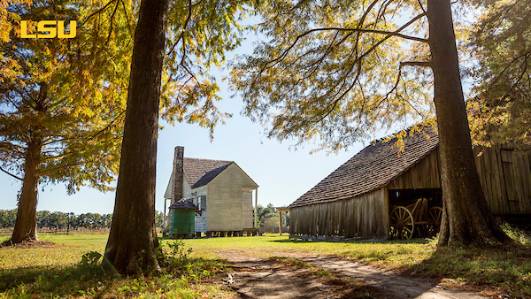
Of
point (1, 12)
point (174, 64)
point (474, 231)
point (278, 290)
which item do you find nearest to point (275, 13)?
point (174, 64)

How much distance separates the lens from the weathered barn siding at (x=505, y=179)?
1930 cm

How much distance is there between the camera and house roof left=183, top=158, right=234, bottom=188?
3756 cm

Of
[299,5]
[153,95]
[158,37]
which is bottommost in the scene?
[153,95]

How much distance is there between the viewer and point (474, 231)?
859 centimetres

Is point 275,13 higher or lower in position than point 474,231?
higher

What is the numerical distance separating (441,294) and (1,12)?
9249 millimetres

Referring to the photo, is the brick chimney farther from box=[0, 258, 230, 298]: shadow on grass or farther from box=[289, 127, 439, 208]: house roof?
box=[0, 258, 230, 298]: shadow on grass

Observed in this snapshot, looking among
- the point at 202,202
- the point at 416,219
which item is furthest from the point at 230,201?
the point at 416,219

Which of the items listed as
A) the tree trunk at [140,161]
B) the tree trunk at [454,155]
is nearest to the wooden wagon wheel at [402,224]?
the tree trunk at [454,155]

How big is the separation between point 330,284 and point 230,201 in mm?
31219

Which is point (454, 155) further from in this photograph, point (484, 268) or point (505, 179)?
point (505, 179)

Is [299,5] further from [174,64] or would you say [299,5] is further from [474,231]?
[474,231]

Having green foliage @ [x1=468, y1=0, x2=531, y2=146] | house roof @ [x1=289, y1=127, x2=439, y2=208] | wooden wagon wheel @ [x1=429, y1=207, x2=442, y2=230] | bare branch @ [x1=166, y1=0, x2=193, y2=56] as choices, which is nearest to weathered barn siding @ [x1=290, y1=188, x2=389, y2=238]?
house roof @ [x1=289, y1=127, x2=439, y2=208]

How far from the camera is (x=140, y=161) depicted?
22.0ft
